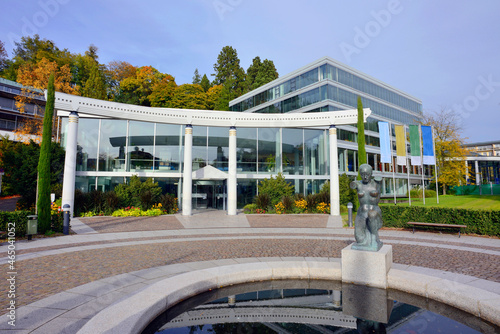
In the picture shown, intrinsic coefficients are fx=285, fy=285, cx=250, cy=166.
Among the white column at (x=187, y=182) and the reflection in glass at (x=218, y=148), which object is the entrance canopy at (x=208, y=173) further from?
the white column at (x=187, y=182)

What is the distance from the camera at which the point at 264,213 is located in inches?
882

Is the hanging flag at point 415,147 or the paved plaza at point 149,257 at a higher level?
the hanging flag at point 415,147

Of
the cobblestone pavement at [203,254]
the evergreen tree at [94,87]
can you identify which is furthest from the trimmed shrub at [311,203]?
the evergreen tree at [94,87]

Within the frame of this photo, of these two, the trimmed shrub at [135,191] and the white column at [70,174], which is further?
the trimmed shrub at [135,191]

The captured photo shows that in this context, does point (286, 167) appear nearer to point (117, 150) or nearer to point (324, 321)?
point (117, 150)

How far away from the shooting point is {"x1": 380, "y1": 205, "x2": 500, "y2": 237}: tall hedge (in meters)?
12.8

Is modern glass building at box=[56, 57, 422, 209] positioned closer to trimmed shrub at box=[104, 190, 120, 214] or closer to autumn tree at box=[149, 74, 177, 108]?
trimmed shrub at box=[104, 190, 120, 214]

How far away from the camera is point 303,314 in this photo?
5180 mm

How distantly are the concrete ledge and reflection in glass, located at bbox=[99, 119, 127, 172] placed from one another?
65.0 ft

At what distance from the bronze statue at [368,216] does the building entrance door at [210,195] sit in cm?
2043

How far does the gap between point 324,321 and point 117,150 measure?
2300 cm

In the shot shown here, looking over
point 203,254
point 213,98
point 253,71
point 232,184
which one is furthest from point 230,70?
point 203,254

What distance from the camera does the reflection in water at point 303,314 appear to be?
15.1 ft

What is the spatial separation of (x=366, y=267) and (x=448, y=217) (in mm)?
10367
